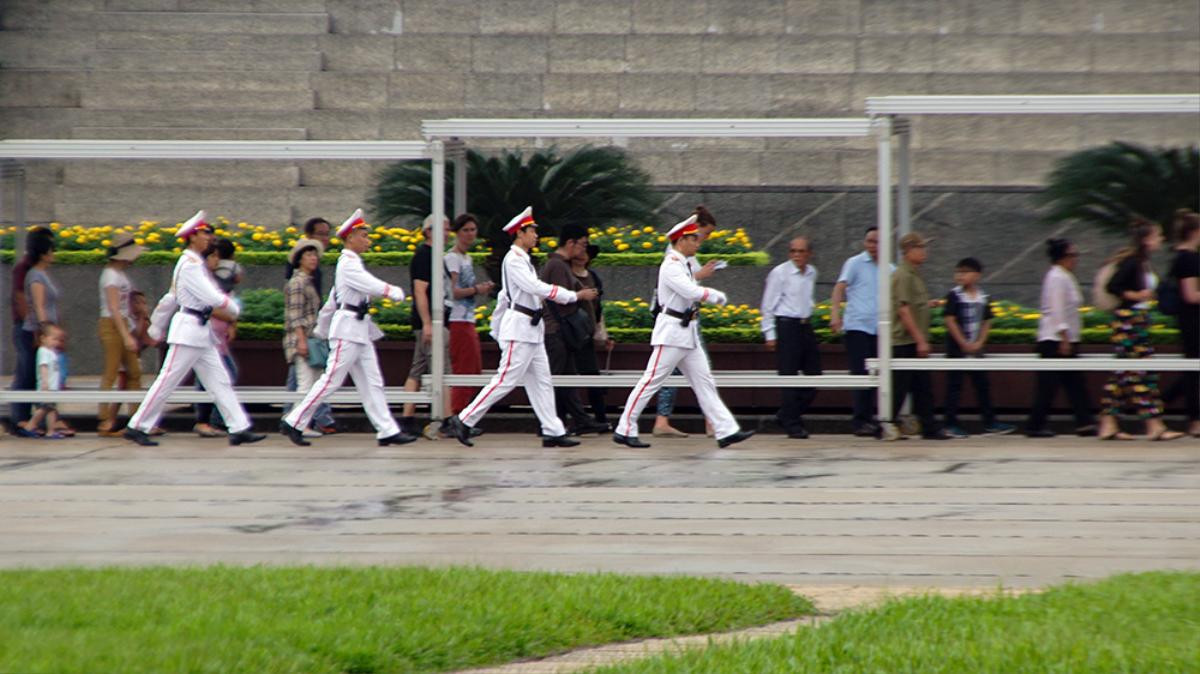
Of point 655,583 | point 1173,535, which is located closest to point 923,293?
point 1173,535

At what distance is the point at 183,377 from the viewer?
1360 centimetres

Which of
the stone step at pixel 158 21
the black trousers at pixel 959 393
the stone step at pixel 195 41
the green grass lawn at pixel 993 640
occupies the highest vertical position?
the stone step at pixel 158 21

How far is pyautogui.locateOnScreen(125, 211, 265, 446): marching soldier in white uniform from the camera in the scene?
13375 millimetres

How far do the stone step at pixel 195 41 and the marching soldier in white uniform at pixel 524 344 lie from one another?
11.8 m

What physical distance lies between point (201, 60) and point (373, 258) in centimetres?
828

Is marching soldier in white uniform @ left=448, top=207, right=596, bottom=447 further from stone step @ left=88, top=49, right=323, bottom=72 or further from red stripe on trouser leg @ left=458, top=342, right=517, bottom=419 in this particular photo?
stone step @ left=88, top=49, right=323, bottom=72

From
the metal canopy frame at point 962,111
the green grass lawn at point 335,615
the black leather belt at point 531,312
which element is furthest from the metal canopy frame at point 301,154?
the green grass lawn at point 335,615

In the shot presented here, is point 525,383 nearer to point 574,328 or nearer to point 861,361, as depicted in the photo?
point 574,328

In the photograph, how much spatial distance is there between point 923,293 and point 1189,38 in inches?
451

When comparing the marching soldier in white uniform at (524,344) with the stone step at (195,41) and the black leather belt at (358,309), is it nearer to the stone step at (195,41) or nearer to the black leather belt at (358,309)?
the black leather belt at (358,309)

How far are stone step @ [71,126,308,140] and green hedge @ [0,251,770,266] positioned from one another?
5.46 m

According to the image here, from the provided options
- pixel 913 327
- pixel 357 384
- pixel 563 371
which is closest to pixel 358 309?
pixel 357 384

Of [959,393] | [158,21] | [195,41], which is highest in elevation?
[158,21]

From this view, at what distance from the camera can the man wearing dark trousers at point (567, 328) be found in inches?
552
